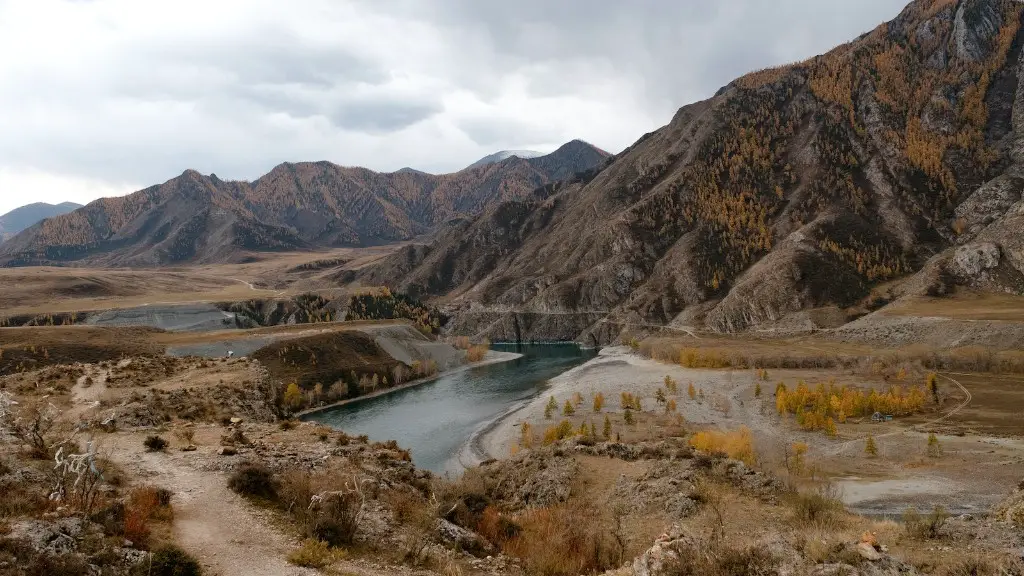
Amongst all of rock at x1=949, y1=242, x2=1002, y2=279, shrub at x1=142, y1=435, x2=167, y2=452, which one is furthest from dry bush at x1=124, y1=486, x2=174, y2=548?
rock at x1=949, y1=242, x2=1002, y2=279

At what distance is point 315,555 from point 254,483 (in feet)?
23.5

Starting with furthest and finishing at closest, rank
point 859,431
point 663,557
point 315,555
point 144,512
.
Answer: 1. point 859,431
2. point 144,512
3. point 315,555
4. point 663,557

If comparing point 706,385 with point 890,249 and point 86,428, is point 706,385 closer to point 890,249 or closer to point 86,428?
point 86,428

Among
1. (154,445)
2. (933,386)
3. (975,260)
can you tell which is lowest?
(933,386)

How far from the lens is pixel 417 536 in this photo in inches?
694

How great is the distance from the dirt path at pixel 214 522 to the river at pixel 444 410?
39722mm

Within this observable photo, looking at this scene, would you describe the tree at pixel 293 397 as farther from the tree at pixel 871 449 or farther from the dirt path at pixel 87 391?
the tree at pixel 871 449

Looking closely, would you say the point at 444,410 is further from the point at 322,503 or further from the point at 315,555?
the point at 315,555

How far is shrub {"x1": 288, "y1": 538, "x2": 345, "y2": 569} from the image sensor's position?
14.8 metres

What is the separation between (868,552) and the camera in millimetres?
12906

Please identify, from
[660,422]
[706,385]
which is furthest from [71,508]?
[706,385]

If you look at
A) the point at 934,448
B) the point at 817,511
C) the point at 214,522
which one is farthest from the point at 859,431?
the point at 214,522

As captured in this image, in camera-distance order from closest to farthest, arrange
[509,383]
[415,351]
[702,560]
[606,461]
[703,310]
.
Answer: [702,560], [606,461], [509,383], [415,351], [703,310]

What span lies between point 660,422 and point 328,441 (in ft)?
179
